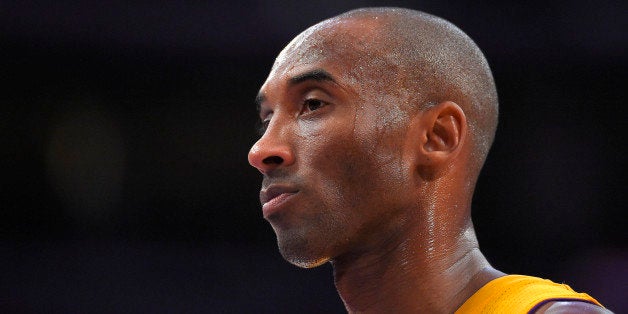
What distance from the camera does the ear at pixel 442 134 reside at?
7.44 ft

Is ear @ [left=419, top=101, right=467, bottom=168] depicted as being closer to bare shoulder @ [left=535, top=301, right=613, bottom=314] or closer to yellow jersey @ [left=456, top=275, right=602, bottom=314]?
yellow jersey @ [left=456, top=275, right=602, bottom=314]

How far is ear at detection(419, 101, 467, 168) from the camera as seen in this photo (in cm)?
227

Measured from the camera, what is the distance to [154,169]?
5086 millimetres

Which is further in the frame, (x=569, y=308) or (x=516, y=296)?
(x=516, y=296)

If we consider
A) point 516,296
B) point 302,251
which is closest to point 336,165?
point 302,251

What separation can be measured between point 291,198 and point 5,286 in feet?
10.2

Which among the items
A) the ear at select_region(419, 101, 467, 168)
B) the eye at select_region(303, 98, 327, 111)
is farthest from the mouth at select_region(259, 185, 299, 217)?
the ear at select_region(419, 101, 467, 168)

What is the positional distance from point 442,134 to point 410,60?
0.22m

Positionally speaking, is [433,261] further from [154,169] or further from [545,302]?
[154,169]

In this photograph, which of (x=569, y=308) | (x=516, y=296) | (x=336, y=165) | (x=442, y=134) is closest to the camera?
(x=569, y=308)

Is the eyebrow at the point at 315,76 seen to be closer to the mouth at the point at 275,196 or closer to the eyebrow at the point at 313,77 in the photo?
the eyebrow at the point at 313,77

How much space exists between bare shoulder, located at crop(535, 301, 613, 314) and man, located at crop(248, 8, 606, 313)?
10cm

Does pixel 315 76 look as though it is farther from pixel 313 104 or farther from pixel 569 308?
pixel 569 308

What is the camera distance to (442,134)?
230 centimetres
